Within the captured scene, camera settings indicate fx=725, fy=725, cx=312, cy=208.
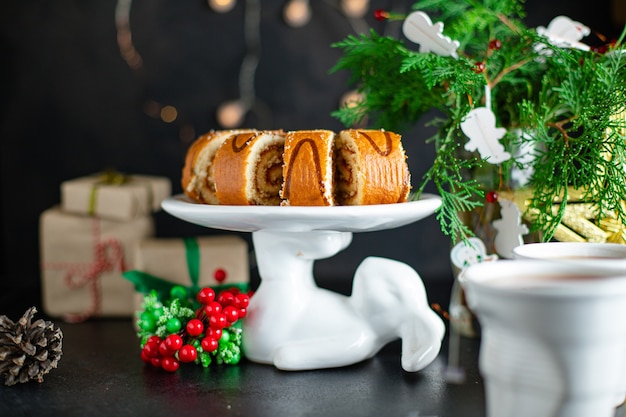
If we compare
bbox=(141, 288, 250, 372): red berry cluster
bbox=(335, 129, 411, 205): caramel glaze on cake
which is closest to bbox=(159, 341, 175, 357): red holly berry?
bbox=(141, 288, 250, 372): red berry cluster

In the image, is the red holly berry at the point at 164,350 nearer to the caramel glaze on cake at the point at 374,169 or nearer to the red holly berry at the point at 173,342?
the red holly berry at the point at 173,342

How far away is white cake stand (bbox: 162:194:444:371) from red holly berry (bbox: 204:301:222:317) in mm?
50

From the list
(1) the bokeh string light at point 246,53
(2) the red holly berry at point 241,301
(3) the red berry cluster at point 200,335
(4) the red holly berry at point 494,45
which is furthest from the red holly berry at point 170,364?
(1) the bokeh string light at point 246,53

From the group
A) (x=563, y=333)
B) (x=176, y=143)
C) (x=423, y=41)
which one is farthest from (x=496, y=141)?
(x=176, y=143)

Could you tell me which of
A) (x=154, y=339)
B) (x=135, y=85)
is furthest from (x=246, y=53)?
(x=154, y=339)

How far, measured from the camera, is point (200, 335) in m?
0.97

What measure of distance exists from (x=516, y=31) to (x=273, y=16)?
66 cm

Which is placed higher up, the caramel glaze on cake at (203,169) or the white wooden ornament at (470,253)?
the caramel glaze on cake at (203,169)

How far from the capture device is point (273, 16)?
5.13ft

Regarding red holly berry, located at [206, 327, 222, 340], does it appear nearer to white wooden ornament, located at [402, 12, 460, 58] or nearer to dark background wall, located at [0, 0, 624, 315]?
white wooden ornament, located at [402, 12, 460, 58]

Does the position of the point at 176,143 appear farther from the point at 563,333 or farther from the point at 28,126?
the point at 563,333

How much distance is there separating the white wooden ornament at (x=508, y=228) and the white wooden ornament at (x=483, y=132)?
8cm

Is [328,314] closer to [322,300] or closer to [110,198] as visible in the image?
[322,300]

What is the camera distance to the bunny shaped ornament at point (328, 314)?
0.93 meters
